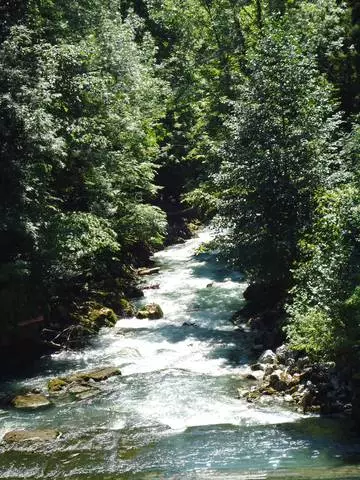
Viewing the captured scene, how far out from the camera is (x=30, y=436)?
476 inches

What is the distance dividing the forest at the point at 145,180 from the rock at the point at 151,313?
30.5 inches

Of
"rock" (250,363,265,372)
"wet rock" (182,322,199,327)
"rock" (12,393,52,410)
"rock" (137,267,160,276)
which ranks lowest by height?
"rock" (250,363,265,372)

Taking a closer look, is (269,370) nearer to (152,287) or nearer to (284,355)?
(284,355)

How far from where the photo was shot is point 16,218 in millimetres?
17156

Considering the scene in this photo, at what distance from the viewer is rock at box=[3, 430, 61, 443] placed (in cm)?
1195

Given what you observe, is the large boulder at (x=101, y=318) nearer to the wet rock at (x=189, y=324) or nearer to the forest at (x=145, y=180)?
the forest at (x=145, y=180)

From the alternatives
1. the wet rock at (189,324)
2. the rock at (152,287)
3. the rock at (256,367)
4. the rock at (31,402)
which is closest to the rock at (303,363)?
the rock at (256,367)

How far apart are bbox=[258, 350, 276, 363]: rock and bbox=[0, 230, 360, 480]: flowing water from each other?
0.59 m

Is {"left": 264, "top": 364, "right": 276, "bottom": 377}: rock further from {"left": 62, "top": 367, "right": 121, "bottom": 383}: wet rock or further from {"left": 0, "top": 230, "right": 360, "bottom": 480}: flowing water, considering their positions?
{"left": 62, "top": 367, "right": 121, "bottom": 383}: wet rock

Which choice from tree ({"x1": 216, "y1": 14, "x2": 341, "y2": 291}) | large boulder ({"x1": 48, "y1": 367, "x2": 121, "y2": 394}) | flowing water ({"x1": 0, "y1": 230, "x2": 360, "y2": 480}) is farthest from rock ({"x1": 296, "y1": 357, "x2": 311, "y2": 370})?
large boulder ({"x1": 48, "y1": 367, "x2": 121, "y2": 394})

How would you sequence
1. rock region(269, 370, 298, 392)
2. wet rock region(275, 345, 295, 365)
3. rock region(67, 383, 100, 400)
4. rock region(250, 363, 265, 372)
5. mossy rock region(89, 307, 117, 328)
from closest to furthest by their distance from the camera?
rock region(269, 370, 298, 392) → rock region(67, 383, 100, 400) → wet rock region(275, 345, 295, 365) → rock region(250, 363, 265, 372) → mossy rock region(89, 307, 117, 328)

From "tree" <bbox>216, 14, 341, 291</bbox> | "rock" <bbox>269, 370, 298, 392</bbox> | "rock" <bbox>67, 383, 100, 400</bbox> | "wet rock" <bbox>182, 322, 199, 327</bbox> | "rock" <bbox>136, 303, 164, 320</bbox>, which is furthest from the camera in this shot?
"rock" <bbox>136, 303, 164, 320</bbox>

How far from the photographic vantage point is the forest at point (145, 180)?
1399cm

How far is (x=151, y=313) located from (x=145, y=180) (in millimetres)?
8474
